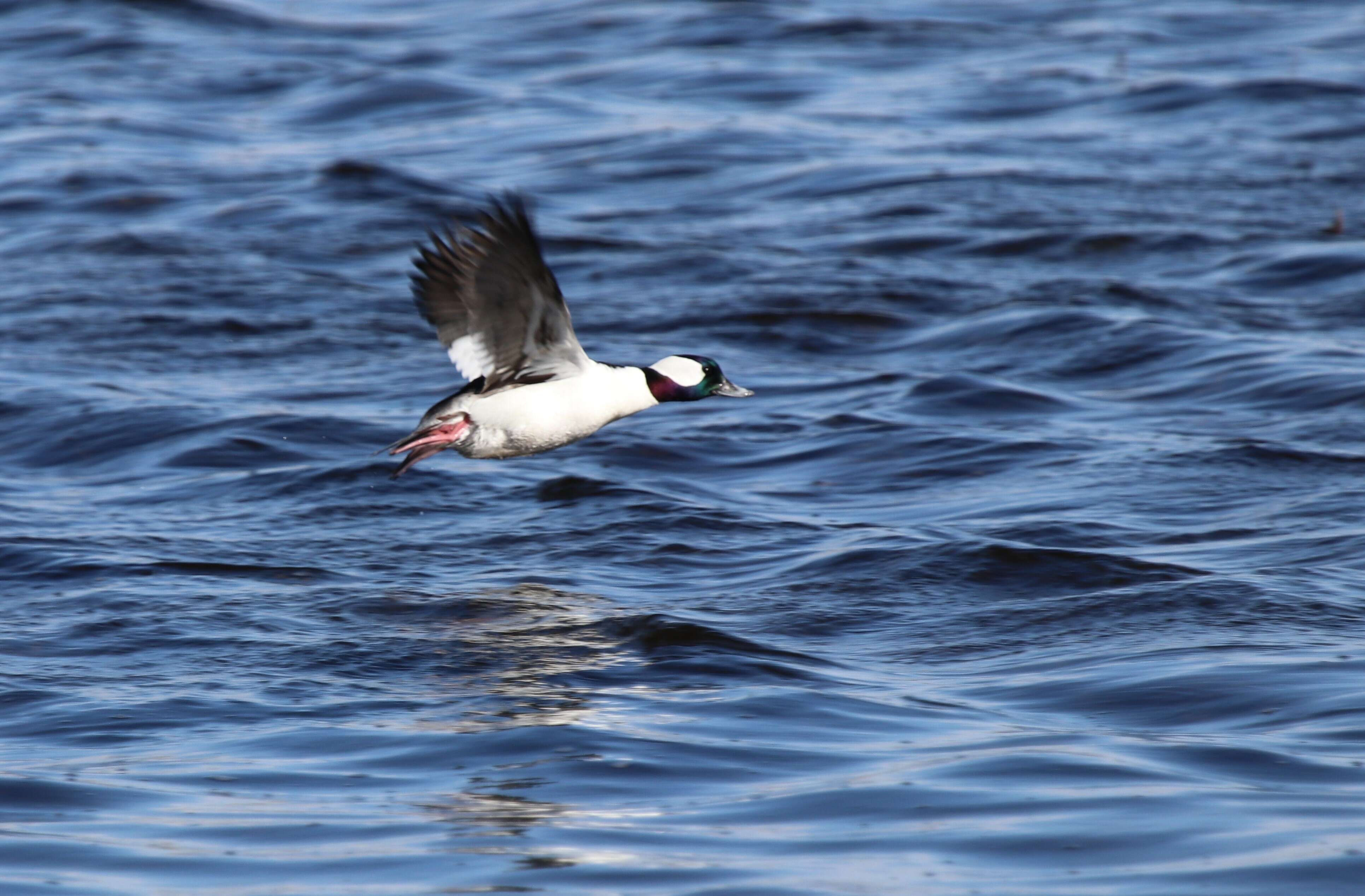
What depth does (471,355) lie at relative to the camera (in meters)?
7.04

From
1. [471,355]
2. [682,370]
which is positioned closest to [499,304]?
[471,355]

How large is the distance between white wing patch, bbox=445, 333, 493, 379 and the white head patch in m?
0.82

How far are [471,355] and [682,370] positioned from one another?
100 cm

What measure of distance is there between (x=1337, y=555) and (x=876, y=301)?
519 cm

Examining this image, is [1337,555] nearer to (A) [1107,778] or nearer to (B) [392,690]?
(A) [1107,778]

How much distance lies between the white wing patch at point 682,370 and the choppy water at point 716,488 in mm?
857

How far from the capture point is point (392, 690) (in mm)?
6461

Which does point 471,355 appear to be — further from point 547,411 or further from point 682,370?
point 682,370

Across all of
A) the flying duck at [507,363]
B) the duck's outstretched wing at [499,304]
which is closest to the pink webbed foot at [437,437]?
the flying duck at [507,363]

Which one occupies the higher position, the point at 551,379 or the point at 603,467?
the point at 551,379

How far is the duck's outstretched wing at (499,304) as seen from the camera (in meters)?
6.46

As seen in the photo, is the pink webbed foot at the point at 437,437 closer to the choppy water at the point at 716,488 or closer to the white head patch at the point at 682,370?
the choppy water at the point at 716,488

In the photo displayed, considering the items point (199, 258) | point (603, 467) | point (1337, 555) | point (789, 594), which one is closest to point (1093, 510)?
point (1337, 555)

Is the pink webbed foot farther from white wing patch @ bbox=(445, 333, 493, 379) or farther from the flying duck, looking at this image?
white wing patch @ bbox=(445, 333, 493, 379)
